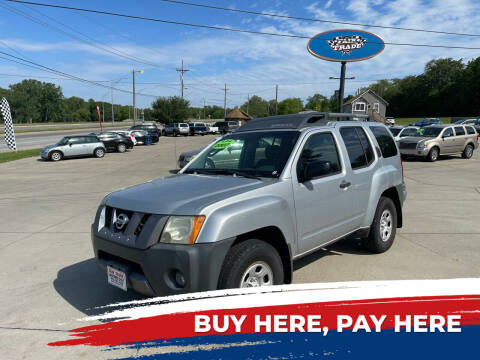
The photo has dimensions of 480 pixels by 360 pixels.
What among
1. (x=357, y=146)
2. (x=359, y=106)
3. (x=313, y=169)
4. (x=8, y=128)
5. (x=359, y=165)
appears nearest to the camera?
(x=313, y=169)

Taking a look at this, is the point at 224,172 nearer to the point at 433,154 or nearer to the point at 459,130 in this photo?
the point at 433,154

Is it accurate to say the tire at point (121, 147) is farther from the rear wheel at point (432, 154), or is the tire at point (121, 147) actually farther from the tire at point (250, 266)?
the tire at point (250, 266)

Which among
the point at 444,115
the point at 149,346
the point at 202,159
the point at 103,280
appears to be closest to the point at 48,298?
the point at 103,280

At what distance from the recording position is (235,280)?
283 cm

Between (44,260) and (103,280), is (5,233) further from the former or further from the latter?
(103,280)

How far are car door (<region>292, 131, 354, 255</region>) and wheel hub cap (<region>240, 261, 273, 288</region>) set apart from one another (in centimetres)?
53

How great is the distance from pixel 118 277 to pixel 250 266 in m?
1.15

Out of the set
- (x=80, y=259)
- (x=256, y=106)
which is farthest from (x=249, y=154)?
(x=256, y=106)

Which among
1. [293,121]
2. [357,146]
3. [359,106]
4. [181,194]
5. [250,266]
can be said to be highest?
[359,106]

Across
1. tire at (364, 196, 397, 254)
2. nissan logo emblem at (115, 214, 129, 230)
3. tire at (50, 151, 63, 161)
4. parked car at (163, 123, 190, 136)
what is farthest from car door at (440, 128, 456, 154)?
parked car at (163, 123, 190, 136)

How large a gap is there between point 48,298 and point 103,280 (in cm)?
61

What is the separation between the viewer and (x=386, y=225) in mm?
5070

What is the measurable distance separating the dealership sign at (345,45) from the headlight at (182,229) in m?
21.4

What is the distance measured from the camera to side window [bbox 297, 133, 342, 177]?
368cm
